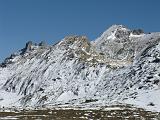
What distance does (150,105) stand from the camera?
119 meters

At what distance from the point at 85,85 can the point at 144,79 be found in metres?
41.7

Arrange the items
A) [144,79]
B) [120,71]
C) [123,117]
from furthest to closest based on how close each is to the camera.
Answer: [120,71] < [144,79] < [123,117]

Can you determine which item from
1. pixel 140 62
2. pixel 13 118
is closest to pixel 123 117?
pixel 13 118

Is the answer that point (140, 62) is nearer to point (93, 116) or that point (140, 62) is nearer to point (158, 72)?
point (158, 72)

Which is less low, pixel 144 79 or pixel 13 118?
pixel 144 79

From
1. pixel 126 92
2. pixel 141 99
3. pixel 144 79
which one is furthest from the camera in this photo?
pixel 144 79

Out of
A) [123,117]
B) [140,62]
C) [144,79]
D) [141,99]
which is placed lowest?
[123,117]

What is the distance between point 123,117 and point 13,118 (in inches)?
856

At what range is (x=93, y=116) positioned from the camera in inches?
3191

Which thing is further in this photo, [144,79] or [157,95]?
[144,79]

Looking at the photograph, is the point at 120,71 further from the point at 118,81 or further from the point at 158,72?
the point at 158,72

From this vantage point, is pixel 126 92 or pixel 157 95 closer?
pixel 157 95

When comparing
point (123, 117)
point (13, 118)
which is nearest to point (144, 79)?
point (123, 117)

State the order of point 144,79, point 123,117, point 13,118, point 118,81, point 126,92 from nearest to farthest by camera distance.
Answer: point 13,118, point 123,117, point 126,92, point 144,79, point 118,81
